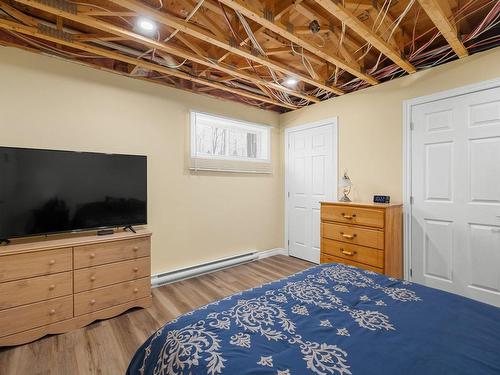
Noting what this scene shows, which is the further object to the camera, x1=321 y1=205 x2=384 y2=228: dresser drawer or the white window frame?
the white window frame

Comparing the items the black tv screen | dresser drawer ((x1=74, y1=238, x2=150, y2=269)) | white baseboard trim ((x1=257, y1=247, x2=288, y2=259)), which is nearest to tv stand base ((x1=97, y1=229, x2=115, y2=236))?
the black tv screen

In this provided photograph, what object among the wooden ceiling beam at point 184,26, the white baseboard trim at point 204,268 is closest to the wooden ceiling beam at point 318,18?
the wooden ceiling beam at point 184,26

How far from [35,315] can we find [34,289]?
0.20 metres

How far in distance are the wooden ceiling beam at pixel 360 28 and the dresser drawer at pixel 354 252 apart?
6.28 ft

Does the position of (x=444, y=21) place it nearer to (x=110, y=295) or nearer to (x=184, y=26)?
(x=184, y=26)

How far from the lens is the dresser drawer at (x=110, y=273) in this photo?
213 cm

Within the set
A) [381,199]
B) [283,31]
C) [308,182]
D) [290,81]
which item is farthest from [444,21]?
[308,182]

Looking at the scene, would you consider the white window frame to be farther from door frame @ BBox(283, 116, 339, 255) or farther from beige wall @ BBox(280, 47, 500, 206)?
beige wall @ BBox(280, 47, 500, 206)

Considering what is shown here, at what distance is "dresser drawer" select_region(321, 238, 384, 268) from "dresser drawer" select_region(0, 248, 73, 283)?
8.63 ft

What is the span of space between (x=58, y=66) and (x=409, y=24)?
3.41m

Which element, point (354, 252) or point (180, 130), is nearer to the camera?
point (354, 252)

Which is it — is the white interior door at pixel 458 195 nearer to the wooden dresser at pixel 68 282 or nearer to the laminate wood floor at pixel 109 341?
the laminate wood floor at pixel 109 341

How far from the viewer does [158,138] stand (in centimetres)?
300

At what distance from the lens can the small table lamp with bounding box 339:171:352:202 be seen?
3.18m
